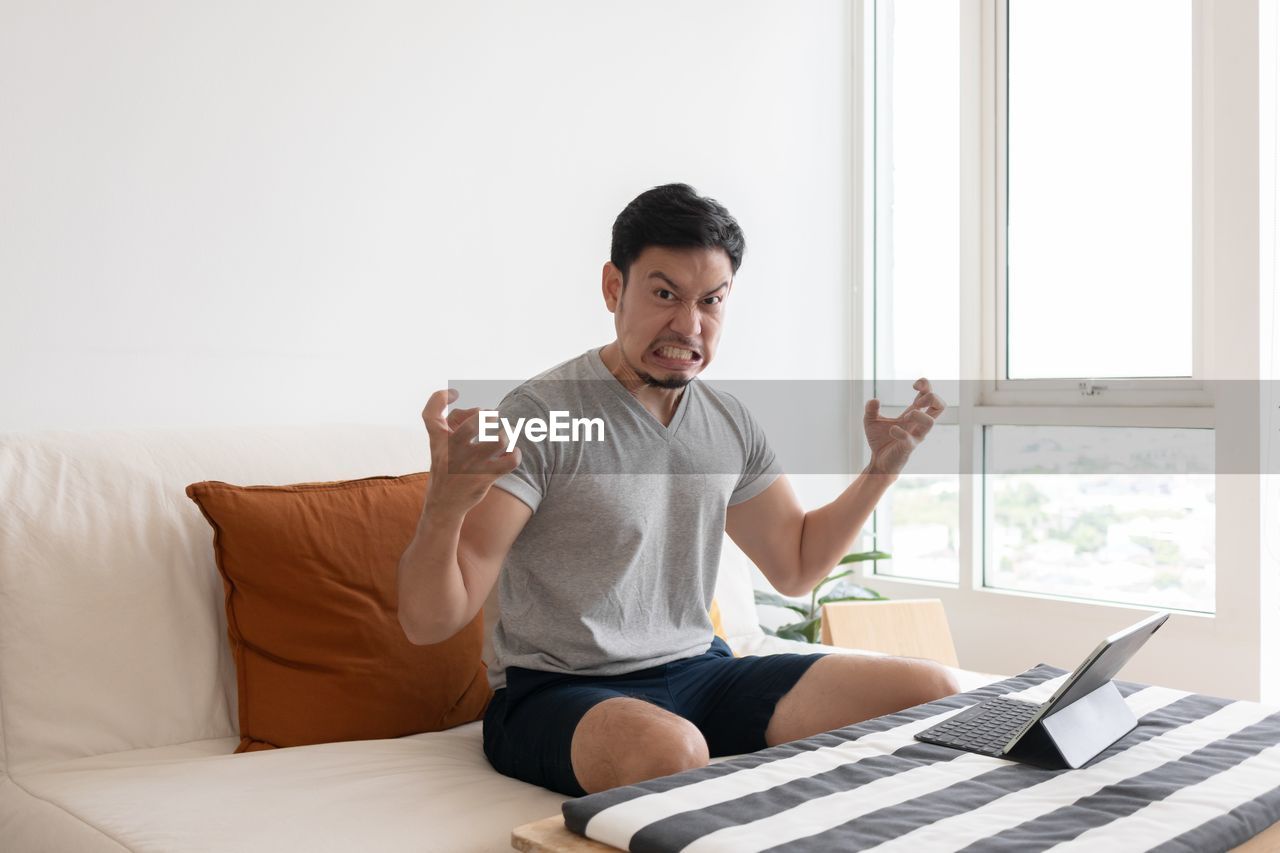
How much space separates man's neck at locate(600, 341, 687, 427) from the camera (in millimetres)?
1820

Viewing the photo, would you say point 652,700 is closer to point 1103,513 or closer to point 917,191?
point 1103,513

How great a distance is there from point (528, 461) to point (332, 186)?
3.16ft

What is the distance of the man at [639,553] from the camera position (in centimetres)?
160

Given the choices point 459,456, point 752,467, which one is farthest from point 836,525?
point 459,456

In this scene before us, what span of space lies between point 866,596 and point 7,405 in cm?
217

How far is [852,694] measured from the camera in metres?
1.66

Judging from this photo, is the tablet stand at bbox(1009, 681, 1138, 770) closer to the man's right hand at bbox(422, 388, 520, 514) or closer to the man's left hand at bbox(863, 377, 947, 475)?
the man's left hand at bbox(863, 377, 947, 475)

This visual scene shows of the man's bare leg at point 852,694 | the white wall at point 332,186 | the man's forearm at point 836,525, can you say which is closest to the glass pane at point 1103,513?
the white wall at point 332,186

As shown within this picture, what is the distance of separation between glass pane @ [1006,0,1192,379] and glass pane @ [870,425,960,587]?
35 cm

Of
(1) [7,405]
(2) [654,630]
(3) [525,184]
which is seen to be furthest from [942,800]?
(3) [525,184]

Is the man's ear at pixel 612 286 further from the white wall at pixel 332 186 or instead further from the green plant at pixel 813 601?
the green plant at pixel 813 601

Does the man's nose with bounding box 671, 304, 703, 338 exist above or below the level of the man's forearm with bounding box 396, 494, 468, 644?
above

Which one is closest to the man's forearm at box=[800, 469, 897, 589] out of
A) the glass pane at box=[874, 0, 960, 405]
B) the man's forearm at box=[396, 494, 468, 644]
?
the man's forearm at box=[396, 494, 468, 644]

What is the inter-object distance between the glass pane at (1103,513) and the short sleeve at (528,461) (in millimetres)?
1964
